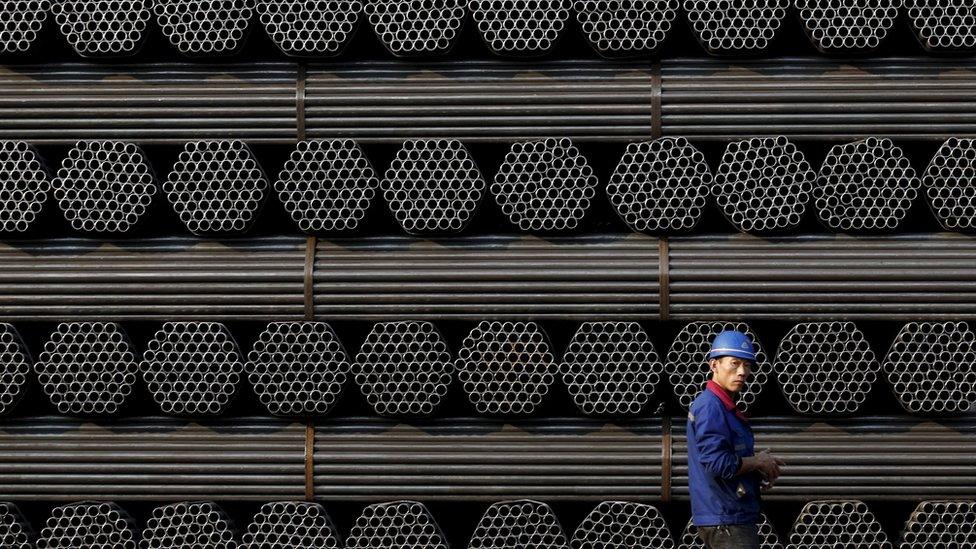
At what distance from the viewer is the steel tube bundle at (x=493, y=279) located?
19.8ft

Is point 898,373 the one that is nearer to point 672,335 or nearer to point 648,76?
point 672,335

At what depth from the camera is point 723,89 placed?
239 inches

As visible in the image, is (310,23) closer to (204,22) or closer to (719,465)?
(204,22)

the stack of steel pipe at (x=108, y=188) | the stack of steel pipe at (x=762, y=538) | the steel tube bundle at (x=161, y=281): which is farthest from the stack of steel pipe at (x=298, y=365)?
the stack of steel pipe at (x=762, y=538)

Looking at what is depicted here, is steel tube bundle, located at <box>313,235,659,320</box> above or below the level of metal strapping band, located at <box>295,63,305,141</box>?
below

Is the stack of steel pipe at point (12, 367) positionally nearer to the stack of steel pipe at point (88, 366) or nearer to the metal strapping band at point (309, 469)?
the stack of steel pipe at point (88, 366)

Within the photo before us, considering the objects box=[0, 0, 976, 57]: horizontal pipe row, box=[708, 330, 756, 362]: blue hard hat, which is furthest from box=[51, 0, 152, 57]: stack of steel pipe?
box=[708, 330, 756, 362]: blue hard hat

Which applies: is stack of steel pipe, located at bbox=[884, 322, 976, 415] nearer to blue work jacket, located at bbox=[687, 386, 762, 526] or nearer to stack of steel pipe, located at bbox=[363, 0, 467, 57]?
blue work jacket, located at bbox=[687, 386, 762, 526]

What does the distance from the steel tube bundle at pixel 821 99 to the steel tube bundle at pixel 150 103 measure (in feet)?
7.26

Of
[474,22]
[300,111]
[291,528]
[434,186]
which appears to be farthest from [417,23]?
[291,528]

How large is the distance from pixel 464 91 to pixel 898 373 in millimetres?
2825

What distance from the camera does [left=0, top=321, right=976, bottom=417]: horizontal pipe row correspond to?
5926mm

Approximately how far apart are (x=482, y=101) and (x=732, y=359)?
2206 mm

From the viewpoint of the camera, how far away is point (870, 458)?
5988 millimetres
